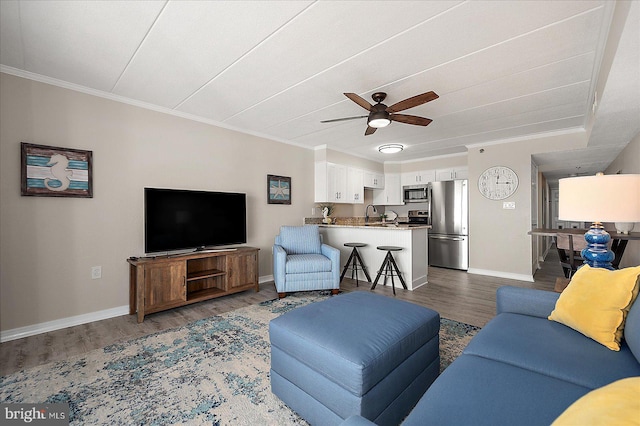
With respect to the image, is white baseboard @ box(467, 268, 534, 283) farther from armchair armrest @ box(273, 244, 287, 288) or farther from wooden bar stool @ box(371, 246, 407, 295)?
armchair armrest @ box(273, 244, 287, 288)

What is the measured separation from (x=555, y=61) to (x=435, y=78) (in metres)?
0.96

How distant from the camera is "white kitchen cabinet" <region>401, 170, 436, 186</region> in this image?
6.46 m

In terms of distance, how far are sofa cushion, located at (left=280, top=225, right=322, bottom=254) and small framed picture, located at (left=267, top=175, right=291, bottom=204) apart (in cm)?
73

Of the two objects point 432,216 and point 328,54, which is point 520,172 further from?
point 328,54

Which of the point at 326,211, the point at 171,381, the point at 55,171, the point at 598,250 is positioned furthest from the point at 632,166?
the point at 55,171

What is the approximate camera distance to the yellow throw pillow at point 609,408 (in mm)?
513

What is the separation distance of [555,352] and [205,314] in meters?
3.09

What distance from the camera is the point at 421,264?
448 centimetres

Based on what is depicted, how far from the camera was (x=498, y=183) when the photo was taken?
496 cm

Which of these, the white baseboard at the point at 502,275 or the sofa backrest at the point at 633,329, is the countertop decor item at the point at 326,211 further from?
the sofa backrest at the point at 633,329

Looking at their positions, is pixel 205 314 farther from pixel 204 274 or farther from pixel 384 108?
pixel 384 108

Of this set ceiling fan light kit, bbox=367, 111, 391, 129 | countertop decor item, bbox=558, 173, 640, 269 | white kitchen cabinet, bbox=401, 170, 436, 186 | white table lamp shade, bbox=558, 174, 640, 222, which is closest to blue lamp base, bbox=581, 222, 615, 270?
countertop decor item, bbox=558, 173, 640, 269

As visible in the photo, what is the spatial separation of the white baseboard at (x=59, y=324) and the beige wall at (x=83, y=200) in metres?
0.04

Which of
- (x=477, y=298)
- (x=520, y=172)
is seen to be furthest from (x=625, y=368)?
(x=520, y=172)
